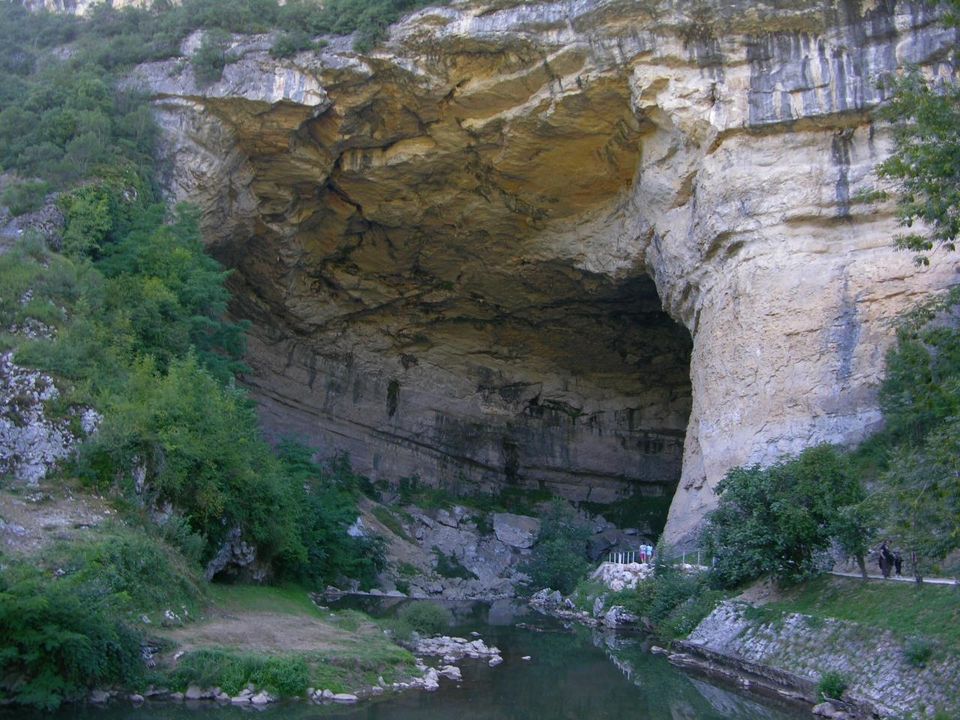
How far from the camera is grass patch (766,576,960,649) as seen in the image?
1273 cm

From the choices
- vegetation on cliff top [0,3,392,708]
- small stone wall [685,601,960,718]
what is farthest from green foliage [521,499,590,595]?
small stone wall [685,601,960,718]

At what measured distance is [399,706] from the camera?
13594 mm

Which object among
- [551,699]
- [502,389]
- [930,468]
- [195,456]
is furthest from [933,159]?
[502,389]

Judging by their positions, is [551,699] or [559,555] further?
[559,555]

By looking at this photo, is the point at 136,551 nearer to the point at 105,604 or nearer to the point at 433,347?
the point at 105,604

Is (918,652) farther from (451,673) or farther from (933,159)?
(451,673)

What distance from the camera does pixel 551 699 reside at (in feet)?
49.8

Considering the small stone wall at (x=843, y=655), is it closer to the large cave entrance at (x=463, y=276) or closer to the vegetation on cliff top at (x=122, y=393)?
the vegetation on cliff top at (x=122, y=393)

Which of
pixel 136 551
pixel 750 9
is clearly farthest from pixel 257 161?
pixel 136 551

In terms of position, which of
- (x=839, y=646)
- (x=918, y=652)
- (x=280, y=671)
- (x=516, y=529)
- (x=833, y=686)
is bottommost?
(x=280, y=671)

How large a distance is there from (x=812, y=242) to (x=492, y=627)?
537 inches

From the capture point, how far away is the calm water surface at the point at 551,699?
12.7 m

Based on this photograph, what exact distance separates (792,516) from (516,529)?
83.2 feet

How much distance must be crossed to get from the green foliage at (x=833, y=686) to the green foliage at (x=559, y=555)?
68.8 ft
